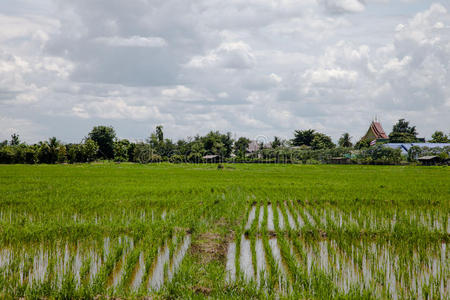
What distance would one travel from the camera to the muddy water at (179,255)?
3629mm

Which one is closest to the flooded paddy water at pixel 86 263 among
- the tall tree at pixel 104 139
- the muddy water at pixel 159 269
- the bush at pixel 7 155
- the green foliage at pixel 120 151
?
the muddy water at pixel 159 269

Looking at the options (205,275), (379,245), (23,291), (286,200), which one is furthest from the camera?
(286,200)

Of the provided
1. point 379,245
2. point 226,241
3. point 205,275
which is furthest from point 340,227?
point 205,275

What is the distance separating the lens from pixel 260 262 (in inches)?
157

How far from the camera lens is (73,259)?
382 centimetres

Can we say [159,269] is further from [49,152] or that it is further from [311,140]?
[311,140]

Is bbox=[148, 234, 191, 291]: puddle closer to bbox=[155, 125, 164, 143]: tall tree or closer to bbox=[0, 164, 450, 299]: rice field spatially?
bbox=[0, 164, 450, 299]: rice field

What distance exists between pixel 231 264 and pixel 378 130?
66463 mm

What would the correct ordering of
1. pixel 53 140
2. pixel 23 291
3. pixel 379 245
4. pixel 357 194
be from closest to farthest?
pixel 23 291, pixel 379 245, pixel 357 194, pixel 53 140

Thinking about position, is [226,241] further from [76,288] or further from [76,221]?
[76,221]

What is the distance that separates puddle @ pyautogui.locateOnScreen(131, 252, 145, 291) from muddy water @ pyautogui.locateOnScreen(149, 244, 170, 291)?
0.39 feet

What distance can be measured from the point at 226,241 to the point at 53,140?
138 feet

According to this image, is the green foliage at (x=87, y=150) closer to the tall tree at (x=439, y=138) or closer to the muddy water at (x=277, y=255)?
the muddy water at (x=277, y=255)

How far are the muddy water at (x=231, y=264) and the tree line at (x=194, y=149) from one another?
3861 cm
